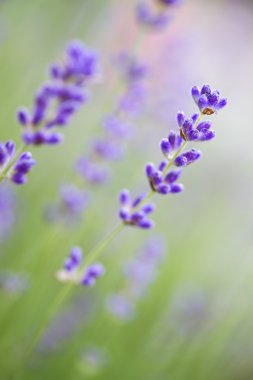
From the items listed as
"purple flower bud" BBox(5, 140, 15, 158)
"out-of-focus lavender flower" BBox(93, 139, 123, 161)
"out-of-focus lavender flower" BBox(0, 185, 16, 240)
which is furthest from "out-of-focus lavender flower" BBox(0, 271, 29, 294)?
"purple flower bud" BBox(5, 140, 15, 158)

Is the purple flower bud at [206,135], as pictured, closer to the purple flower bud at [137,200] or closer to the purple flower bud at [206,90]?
the purple flower bud at [206,90]

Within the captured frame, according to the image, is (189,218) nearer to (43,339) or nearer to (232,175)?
(232,175)

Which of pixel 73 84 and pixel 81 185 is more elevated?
pixel 81 185

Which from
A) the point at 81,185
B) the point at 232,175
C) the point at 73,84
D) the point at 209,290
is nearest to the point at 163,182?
the point at 73,84

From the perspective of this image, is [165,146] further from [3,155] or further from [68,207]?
[68,207]

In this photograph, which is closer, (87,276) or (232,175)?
(87,276)

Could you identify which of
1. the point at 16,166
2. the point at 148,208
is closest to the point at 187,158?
the point at 148,208

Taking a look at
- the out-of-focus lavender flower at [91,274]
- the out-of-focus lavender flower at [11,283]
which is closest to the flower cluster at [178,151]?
the out-of-focus lavender flower at [91,274]
